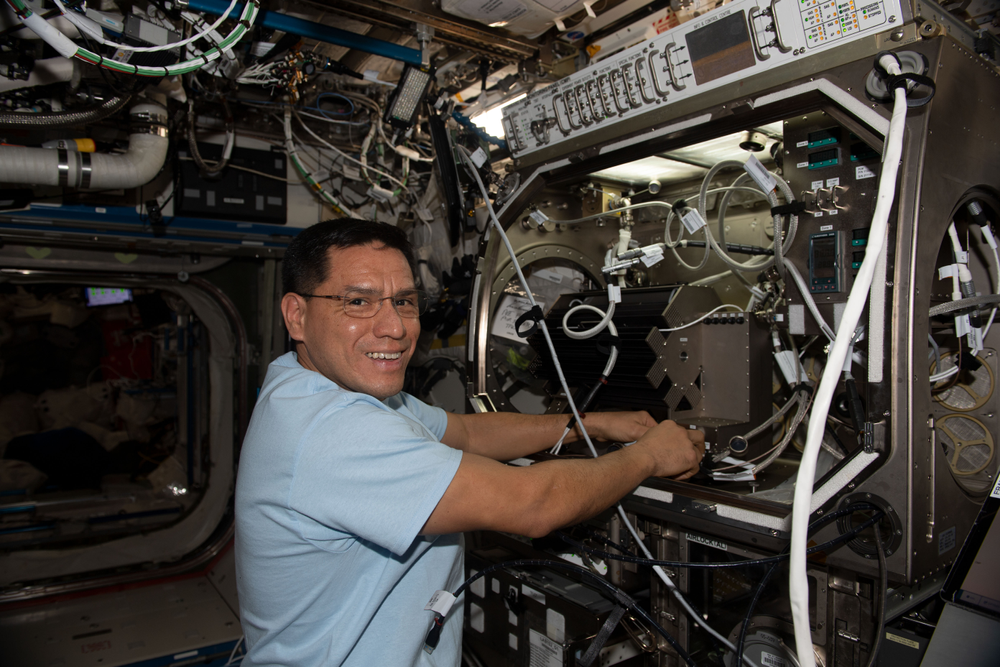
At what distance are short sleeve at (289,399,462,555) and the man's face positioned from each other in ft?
0.89

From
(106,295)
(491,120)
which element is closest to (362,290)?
(491,120)

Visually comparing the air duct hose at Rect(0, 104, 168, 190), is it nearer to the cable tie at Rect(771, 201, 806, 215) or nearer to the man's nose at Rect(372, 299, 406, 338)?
the man's nose at Rect(372, 299, 406, 338)

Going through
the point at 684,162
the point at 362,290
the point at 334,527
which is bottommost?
the point at 334,527

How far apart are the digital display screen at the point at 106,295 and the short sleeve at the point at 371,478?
17.6ft

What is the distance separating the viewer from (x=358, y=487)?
1.22m

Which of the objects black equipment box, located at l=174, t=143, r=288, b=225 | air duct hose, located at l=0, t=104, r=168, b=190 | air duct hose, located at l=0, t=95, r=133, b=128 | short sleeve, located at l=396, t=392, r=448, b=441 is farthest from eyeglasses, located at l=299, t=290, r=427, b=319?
black equipment box, located at l=174, t=143, r=288, b=225

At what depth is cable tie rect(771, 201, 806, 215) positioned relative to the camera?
1647mm

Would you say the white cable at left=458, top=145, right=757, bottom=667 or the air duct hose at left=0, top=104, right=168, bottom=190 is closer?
the white cable at left=458, top=145, right=757, bottom=667

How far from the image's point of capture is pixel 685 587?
1737mm

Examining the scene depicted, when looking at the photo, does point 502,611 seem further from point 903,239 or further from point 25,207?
point 25,207

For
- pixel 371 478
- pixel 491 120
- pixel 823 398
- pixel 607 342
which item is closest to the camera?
pixel 823 398

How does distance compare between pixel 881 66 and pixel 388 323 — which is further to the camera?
pixel 388 323

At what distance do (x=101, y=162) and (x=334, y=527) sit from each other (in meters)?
2.53

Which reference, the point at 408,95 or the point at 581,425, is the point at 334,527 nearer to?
the point at 581,425
